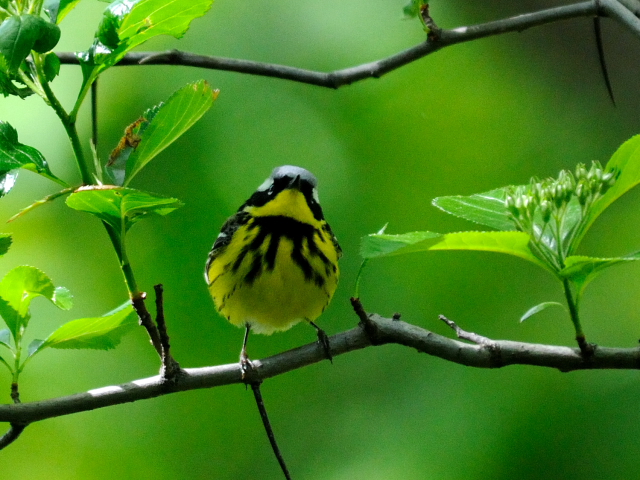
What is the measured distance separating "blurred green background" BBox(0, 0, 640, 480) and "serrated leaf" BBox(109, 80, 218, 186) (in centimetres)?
238

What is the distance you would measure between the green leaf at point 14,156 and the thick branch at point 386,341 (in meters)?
0.44

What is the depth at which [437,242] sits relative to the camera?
3.83 ft

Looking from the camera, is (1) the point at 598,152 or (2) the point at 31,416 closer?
(2) the point at 31,416

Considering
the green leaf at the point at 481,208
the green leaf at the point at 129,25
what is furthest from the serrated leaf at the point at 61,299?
the green leaf at the point at 481,208

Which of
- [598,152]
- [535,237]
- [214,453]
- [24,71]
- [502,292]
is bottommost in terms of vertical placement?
[214,453]

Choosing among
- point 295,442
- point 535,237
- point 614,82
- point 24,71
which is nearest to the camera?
point 24,71

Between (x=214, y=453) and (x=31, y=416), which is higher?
(x=31, y=416)

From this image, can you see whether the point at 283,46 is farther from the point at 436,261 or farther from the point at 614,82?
Result: the point at 614,82

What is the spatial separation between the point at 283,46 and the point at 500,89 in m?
1.31

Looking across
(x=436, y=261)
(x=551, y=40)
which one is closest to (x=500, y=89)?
(x=551, y=40)

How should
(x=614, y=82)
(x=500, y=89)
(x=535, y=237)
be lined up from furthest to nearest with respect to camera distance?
1. (x=500, y=89)
2. (x=614, y=82)
3. (x=535, y=237)

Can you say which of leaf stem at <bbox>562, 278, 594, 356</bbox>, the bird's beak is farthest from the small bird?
leaf stem at <bbox>562, 278, 594, 356</bbox>

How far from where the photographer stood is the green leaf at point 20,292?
1.36 m

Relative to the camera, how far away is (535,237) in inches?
49.4
